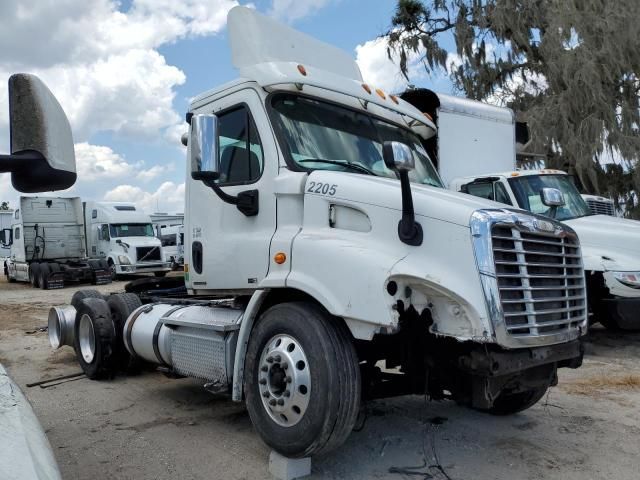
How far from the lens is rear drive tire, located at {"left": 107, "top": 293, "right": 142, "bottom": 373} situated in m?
6.55

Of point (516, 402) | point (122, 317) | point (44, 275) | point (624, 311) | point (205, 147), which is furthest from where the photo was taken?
point (44, 275)

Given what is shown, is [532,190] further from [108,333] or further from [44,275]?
[44,275]

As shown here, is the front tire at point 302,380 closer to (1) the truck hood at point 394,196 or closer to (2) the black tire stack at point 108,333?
(1) the truck hood at point 394,196

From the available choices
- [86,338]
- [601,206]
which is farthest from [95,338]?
[601,206]

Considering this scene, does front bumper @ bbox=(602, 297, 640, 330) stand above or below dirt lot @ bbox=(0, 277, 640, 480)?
above

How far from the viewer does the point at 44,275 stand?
22.7 metres

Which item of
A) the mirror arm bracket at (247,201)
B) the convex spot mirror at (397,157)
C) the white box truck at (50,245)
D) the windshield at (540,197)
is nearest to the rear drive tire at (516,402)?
the convex spot mirror at (397,157)

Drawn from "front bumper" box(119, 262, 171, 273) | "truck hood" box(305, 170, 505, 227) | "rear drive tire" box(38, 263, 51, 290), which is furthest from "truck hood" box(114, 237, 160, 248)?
"truck hood" box(305, 170, 505, 227)

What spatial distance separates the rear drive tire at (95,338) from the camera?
6.45 meters

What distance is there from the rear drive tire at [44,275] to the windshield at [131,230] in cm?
294

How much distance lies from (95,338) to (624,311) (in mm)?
6474

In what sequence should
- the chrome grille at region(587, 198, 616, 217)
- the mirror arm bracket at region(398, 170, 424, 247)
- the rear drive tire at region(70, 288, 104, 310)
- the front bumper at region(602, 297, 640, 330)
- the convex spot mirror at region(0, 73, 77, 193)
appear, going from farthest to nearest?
the chrome grille at region(587, 198, 616, 217) → the front bumper at region(602, 297, 640, 330) → the rear drive tire at region(70, 288, 104, 310) → the mirror arm bracket at region(398, 170, 424, 247) → the convex spot mirror at region(0, 73, 77, 193)

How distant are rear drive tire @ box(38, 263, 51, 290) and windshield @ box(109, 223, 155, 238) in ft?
9.63

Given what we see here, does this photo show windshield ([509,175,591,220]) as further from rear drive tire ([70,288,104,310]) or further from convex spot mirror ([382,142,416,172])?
rear drive tire ([70,288,104,310])
